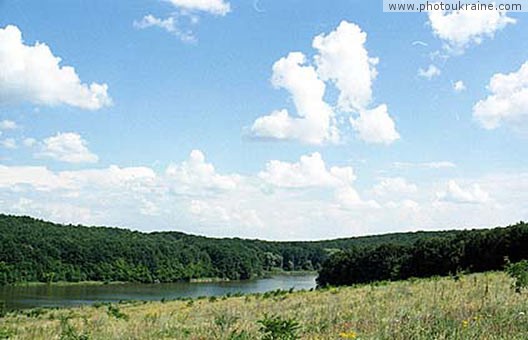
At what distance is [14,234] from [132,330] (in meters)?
135

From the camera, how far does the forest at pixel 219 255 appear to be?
2291 inches

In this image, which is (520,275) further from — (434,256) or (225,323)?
(434,256)

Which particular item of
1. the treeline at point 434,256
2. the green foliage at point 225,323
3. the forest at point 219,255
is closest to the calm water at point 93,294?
the treeline at point 434,256

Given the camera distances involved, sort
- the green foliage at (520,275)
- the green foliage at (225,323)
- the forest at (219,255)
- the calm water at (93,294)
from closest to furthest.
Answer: the green foliage at (225,323) → the green foliage at (520,275) → the forest at (219,255) → the calm water at (93,294)

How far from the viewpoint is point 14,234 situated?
134750mm

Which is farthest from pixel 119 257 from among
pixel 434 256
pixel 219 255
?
pixel 434 256

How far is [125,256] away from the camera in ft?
444

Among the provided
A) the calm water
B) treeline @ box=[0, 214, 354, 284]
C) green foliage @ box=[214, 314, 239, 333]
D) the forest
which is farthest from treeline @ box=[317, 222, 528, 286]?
treeline @ box=[0, 214, 354, 284]

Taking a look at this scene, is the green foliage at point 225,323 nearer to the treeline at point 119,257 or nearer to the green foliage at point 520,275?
the green foliage at point 520,275

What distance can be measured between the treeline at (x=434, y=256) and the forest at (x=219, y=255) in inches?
3.8

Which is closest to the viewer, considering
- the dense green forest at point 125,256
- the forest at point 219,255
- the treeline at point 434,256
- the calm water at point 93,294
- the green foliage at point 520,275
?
the green foliage at point 520,275

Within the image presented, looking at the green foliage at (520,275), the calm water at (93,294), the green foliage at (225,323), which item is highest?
the green foliage at (520,275)

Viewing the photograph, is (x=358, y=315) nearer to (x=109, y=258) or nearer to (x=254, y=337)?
(x=254, y=337)

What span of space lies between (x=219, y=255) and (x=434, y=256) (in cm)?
9271
